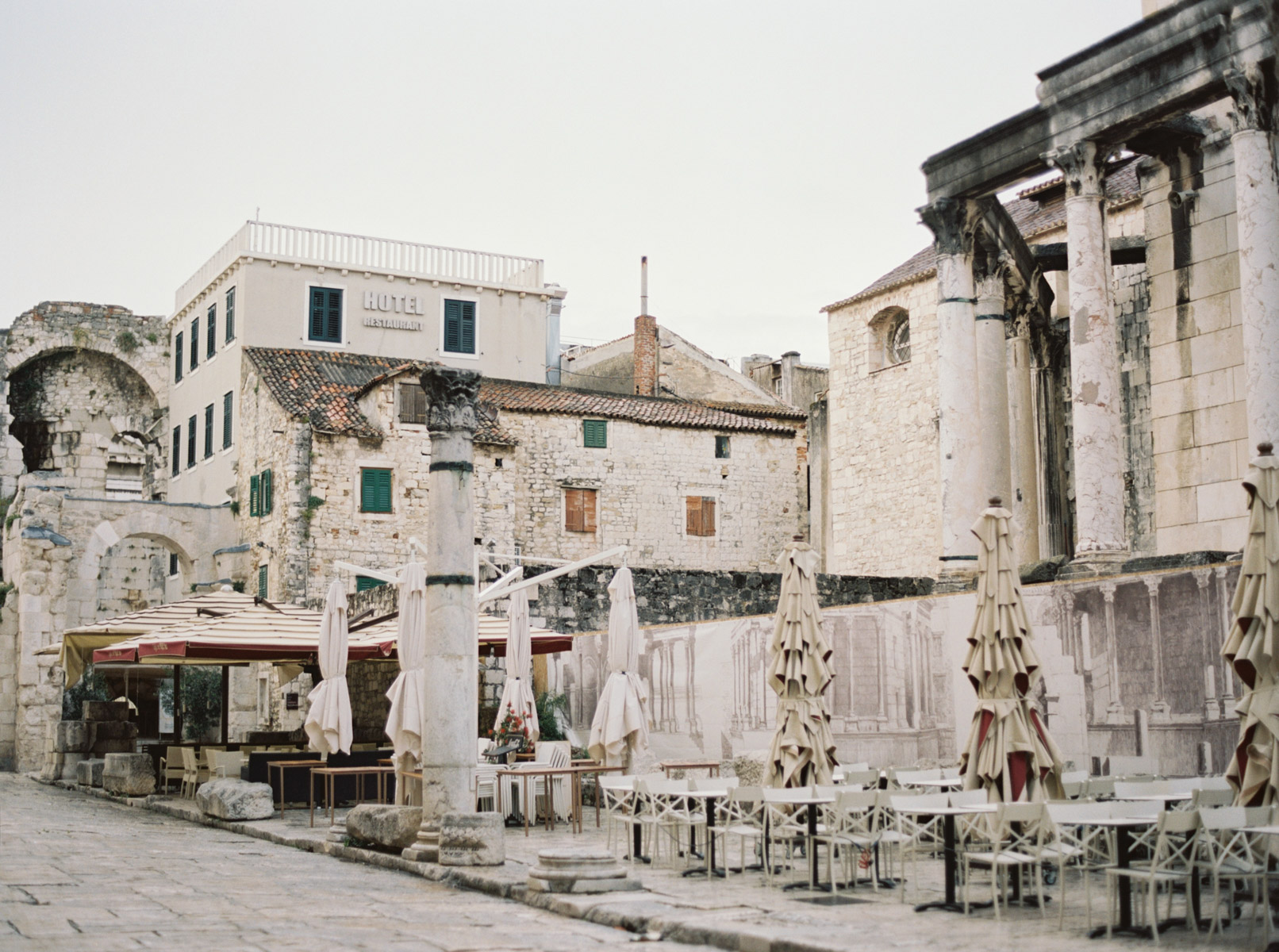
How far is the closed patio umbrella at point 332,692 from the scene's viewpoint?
14.9 m

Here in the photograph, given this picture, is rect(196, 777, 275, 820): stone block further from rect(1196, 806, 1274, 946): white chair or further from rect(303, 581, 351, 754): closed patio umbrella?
rect(1196, 806, 1274, 946): white chair

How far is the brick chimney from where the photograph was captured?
37.8 m

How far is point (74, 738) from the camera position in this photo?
23578 millimetres

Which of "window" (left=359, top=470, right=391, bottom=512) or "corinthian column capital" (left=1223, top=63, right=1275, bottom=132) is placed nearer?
"corinthian column capital" (left=1223, top=63, right=1275, bottom=132)

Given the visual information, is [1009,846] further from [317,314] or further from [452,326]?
[452,326]

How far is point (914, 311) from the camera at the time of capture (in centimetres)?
2781

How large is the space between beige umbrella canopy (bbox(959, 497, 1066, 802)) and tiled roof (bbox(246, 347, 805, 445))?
69.1ft

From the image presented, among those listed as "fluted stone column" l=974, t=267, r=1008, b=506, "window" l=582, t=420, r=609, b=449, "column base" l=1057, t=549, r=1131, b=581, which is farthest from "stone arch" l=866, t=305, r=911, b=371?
"column base" l=1057, t=549, r=1131, b=581

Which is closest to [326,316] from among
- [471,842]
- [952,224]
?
[952,224]

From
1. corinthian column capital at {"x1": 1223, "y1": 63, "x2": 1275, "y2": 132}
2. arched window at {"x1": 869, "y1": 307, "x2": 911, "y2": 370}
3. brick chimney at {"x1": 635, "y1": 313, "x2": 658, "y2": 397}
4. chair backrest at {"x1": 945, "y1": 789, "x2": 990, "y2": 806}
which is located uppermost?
brick chimney at {"x1": 635, "y1": 313, "x2": 658, "y2": 397}

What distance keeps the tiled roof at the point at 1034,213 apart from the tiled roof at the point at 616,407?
5143 millimetres

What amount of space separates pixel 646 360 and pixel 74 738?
19036 mm

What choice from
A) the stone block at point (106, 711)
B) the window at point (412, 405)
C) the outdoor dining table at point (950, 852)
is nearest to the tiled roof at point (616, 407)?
the window at point (412, 405)

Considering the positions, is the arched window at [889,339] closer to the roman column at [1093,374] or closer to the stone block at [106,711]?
the roman column at [1093,374]
